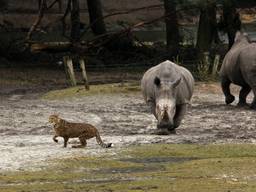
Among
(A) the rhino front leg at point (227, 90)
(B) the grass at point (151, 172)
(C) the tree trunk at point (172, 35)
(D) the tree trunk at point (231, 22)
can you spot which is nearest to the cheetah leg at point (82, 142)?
(B) the grass at point (151, 172)

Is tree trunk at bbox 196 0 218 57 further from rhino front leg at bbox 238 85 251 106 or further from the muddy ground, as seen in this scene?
rhino front leg at bbox 238 85 251 106

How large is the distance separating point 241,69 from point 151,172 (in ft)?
36.4

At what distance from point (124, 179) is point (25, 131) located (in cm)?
640

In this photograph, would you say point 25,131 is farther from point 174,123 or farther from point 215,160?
point 215,160

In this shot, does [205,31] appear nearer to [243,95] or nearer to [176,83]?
[243,95]

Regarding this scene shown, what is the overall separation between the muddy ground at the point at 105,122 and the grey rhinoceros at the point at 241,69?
1.43 ft

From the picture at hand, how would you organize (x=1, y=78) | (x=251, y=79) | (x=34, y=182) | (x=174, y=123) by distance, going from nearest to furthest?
(x=34, y=182), (x=174, y=123), (x=251, y=79), (x=1, y=78)

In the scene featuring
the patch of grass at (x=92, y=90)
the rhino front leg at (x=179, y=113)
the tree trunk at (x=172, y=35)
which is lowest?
the tree trunk at (x=172, y=35)

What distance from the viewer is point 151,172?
12.3 m

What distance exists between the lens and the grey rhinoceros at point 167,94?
1680 centimetres

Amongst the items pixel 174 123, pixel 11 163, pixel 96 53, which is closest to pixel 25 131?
pixel 174 123

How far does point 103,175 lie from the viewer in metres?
12.1

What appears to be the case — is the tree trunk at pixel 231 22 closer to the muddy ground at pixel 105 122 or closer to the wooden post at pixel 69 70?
the muddy ground at pixel 105 122

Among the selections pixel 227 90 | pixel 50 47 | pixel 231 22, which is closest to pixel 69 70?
pixel 50 47
